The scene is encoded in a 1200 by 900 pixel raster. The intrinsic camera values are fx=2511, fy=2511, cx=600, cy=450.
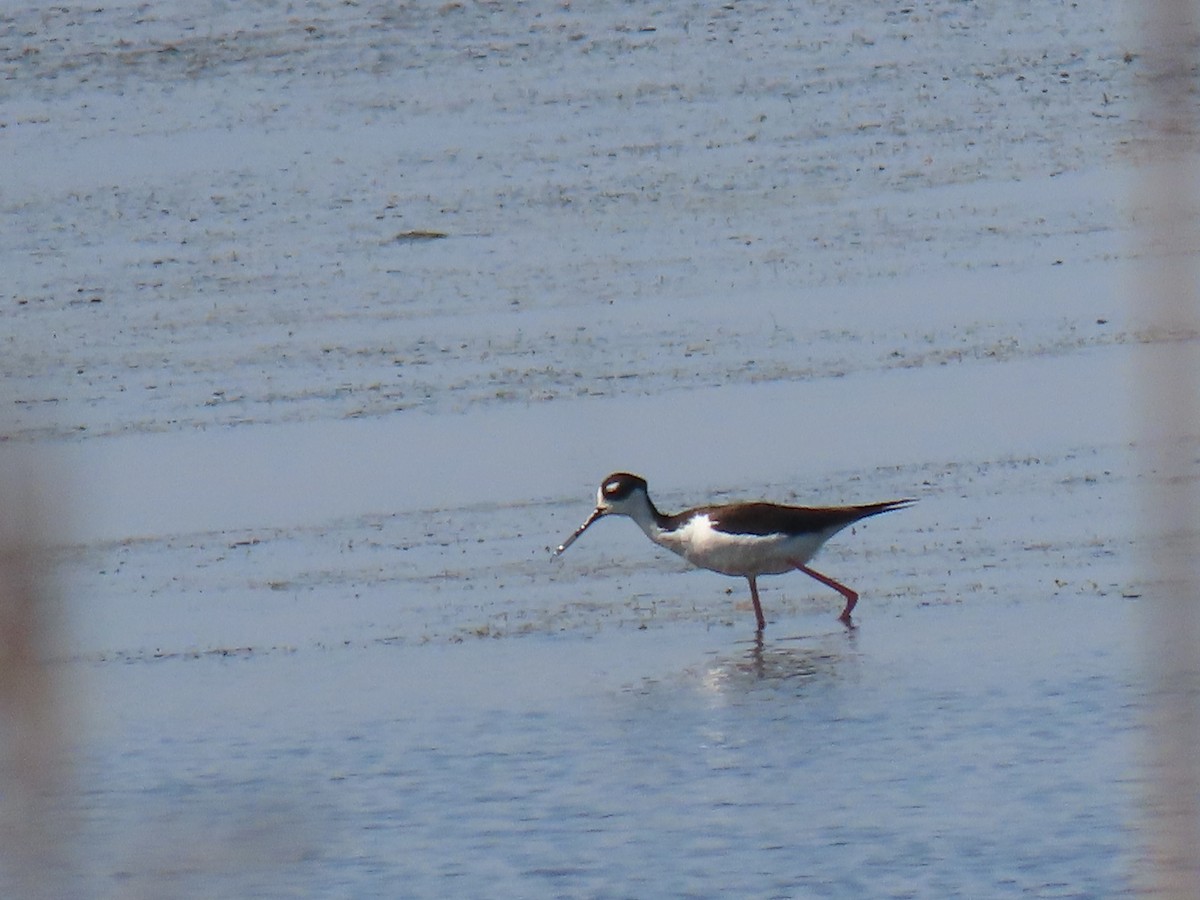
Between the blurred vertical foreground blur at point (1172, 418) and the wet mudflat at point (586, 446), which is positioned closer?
the blurred vertical foreground blur at point (1172, 418)

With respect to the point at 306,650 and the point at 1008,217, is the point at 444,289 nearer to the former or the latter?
the point at 1008,217

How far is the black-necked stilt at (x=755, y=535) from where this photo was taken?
11.8 metres

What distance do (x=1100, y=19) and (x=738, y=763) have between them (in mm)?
21431

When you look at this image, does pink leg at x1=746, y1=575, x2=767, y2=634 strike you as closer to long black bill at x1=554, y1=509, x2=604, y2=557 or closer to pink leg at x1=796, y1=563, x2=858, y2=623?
pink leg at x1=796, y1=563, x2=858, y2=623

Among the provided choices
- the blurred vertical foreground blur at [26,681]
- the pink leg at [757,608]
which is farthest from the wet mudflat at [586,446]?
the pink leg at [757,608]

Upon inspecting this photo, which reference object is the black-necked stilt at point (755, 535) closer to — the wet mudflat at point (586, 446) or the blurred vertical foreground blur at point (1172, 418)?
the wet mudflat at point (586, 446)

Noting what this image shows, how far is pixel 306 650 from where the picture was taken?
11.3 metres

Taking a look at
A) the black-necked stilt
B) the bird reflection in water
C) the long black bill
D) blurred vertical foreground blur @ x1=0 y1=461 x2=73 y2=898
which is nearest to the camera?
blurred vertical foreground blur @ x1=0 y1=461 x2=73 y2=898

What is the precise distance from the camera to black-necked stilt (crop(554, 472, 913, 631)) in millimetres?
11844

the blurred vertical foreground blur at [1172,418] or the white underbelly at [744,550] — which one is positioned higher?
the blurred vertical foreground blur at [1172,418]

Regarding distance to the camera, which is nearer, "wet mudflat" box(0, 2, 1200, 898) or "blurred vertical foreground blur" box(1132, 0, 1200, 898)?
"blurred vertical foreground blur" box(1132, 0, 1200, 898)

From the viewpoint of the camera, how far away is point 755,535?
38.8ft

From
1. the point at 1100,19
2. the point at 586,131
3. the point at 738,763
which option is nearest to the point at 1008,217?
the point at 586,131

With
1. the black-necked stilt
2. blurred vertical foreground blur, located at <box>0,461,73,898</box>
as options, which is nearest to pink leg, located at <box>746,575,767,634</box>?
the black-necked stilt
